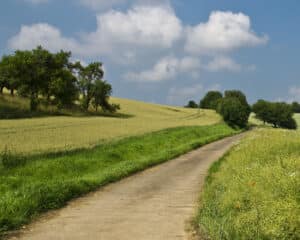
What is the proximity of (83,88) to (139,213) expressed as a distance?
7301 cm

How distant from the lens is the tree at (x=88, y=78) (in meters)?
81.4

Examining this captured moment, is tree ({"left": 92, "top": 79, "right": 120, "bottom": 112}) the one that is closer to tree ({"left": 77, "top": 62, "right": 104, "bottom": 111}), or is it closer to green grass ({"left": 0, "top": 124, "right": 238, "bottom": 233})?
tree ({"left": 77, "top": 62, "right": 104, "bottom": 111})

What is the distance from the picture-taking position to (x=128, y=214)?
10.1m

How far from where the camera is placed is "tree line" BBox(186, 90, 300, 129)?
9612cm

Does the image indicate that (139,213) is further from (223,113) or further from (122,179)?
(223,113)

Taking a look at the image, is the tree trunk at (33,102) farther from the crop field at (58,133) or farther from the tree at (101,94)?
the tree at (101,94)

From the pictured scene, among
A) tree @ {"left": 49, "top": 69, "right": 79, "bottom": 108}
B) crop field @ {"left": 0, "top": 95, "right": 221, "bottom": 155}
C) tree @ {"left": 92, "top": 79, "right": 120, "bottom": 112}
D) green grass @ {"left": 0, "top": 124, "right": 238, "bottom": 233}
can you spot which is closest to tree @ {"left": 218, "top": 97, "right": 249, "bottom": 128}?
tree @ {"left": 92, "top": 79, "right": 120, "bottom": 112}

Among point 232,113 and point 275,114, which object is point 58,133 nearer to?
point 232,113

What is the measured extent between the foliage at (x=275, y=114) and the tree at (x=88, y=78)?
65.2 meters

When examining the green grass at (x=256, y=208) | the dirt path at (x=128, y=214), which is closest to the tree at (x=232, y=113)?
the dirt path at (x=128, y=214)

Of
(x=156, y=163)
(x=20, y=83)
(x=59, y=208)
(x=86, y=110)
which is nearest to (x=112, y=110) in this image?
(x=86, y=110)

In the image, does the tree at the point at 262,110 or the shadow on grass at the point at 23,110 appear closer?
the shadow on grass at the point at 23,110

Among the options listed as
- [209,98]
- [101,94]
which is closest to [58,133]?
[101,94]

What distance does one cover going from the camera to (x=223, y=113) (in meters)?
96.8
